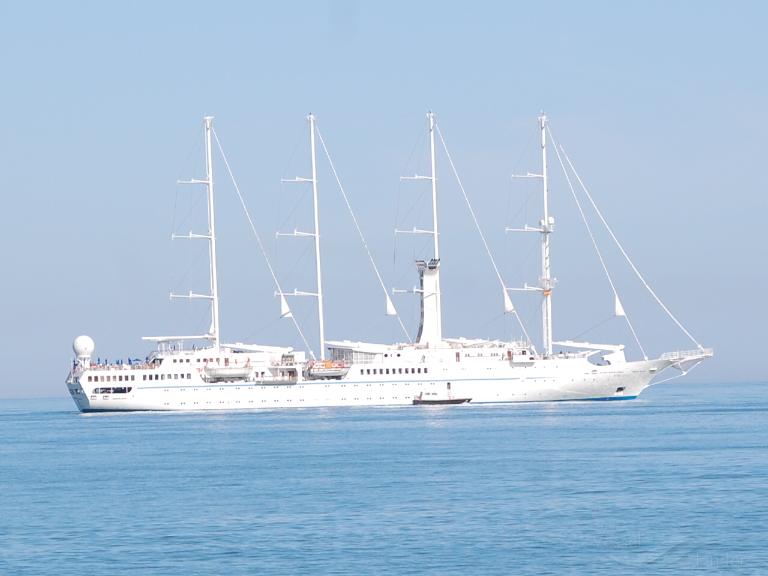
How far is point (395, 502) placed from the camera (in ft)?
145

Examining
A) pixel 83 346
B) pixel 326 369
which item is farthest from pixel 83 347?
pixel 326 369

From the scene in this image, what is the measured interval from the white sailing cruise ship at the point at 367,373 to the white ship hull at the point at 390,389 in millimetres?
65

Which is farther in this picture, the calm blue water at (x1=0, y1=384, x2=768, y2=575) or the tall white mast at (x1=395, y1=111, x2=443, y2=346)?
the tall white mast at (x1=395, y1=111, x2=443, y2=346)

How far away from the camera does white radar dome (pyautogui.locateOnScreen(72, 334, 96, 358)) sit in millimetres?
102438

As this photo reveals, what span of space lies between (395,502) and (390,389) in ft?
184

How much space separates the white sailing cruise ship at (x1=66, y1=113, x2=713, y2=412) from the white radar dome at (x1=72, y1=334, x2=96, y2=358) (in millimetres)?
95

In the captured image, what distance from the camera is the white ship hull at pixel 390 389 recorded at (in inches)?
3912

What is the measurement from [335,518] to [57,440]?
41243mm

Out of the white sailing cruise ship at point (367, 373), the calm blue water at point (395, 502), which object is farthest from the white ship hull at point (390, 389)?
the calm blue water at point (395, 502)

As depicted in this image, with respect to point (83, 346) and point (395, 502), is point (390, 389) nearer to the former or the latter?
point (83, 346)

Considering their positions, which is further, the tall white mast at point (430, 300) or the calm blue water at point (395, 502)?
the tall white mast at point (430, 300)

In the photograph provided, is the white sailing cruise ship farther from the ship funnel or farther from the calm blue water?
the calm blue water

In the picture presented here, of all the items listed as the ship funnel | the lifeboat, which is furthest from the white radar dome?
the lifeboat

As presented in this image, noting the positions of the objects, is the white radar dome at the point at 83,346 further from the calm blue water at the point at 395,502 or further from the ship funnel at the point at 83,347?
the calm blue water at the point at 395,502
